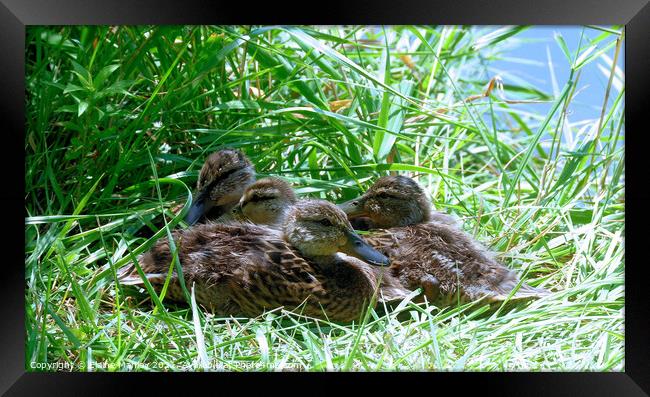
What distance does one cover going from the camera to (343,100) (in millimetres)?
2998

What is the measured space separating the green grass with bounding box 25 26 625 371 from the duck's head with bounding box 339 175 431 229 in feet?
0.33

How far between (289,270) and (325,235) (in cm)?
13

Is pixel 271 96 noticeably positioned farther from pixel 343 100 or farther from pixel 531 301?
pixel 531 301

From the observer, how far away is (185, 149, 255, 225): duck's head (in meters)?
2.65

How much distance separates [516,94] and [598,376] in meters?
1.46

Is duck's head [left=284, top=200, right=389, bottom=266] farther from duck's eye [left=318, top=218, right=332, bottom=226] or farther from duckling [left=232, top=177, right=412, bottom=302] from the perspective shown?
duckling [left=232, top=177, right=412, bottom=302]

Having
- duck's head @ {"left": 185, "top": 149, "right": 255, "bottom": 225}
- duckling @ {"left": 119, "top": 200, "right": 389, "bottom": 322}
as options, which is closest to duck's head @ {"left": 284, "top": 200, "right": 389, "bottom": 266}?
duckling @ {"left": 119, "top": 200, "right": 389, "bottom": 322}

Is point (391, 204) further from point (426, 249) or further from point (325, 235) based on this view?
point (325, 235)

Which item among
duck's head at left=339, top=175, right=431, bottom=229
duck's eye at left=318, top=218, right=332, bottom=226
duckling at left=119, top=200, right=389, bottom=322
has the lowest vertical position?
duckling at left=119, top=200, right=389, bottom=322

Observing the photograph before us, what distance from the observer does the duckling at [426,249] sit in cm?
255

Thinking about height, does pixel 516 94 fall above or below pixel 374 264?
above

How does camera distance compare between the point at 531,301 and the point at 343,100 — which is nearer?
the point at 531,301
